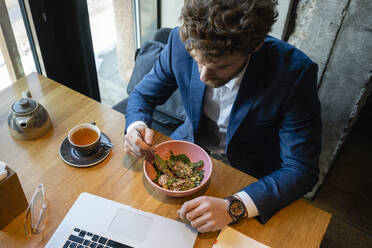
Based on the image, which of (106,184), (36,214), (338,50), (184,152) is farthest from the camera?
(338,50)

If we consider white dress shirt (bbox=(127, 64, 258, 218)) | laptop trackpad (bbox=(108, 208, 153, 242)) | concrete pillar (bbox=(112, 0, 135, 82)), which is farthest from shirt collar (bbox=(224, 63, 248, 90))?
concrete pillar (bbox=(112, 0, 135, 82))

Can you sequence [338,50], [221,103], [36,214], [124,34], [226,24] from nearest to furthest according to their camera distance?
[226,24] < [36,214] < [221,103] < [338,50] < [124,34]

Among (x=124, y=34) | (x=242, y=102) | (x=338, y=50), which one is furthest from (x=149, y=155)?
(x=124, y=34)

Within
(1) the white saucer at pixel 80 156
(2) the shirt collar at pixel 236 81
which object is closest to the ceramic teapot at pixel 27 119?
(1) the white saucer at pixel 80 156

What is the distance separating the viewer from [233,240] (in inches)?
39.2

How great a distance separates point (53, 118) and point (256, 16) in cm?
91

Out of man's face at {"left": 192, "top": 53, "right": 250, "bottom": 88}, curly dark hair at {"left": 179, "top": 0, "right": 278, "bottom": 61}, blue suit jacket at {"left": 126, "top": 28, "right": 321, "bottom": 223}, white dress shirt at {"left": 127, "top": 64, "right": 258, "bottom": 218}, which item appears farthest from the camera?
white dress shirt at {"left": 127, "top": 64, "right": 258, "bottom": 218}

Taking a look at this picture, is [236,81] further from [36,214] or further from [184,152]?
[36,214]

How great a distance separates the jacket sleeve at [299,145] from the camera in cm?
109

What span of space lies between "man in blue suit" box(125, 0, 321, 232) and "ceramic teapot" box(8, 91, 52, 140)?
0.33 m

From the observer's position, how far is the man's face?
100 cm

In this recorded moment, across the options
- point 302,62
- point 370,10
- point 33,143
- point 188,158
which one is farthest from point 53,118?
point 370,10

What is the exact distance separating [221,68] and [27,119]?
0.73m

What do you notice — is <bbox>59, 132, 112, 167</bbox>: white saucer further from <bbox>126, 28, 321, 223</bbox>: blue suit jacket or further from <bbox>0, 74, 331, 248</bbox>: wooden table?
<bbox>126, 28, 321, 223</bbox>: blue suit jacket
